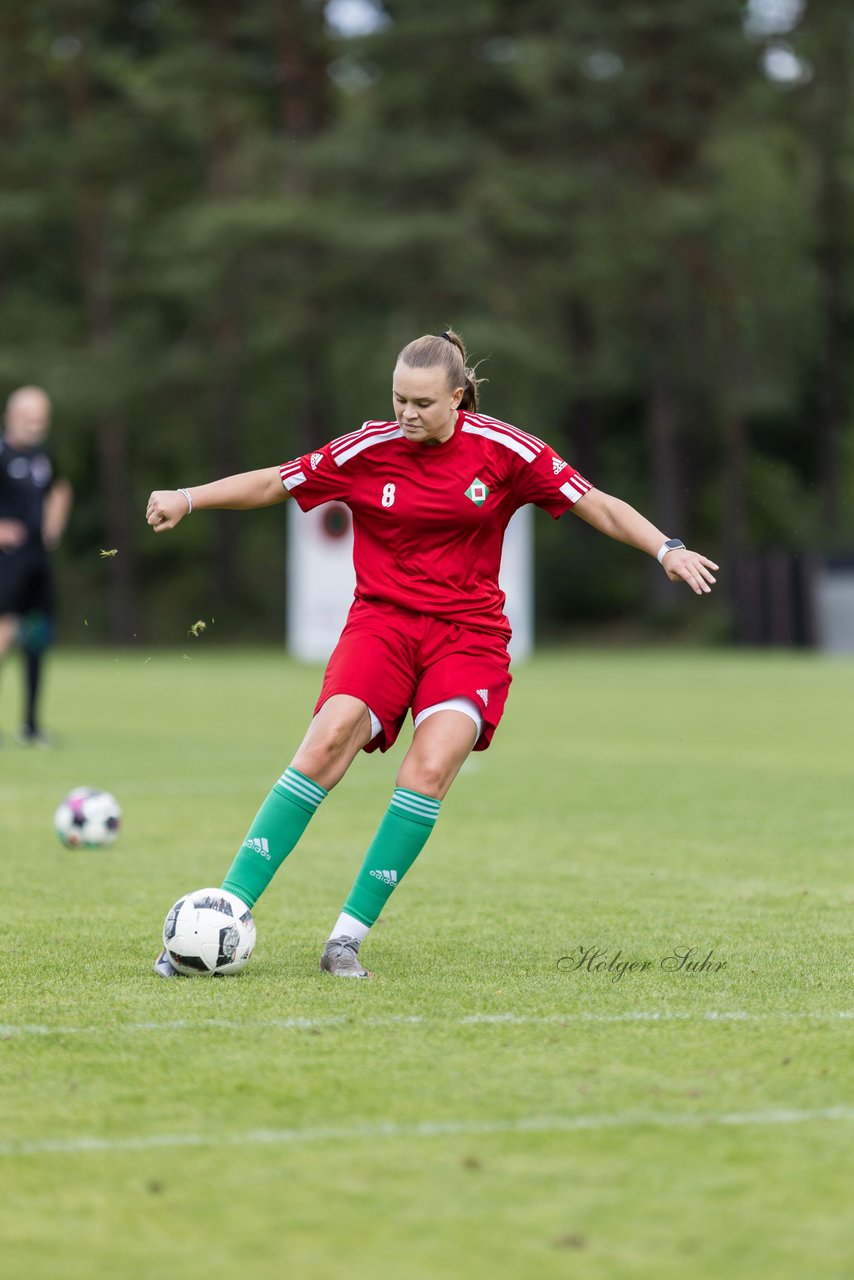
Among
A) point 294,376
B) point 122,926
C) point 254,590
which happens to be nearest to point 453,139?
point 294,376

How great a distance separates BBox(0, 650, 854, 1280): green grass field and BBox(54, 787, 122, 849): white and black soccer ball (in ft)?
0.41

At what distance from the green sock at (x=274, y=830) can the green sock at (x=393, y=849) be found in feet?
0.74

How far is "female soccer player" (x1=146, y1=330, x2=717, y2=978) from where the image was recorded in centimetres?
573

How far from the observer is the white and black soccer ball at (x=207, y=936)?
5.57 metres

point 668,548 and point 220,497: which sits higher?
point 220,497

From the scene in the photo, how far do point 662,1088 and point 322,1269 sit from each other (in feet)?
4.37

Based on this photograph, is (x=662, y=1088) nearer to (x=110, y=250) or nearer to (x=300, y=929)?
(x=300, y=929)

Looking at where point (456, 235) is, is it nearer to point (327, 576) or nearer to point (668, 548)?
point (327, 576)

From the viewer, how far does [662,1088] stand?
14.0 ft

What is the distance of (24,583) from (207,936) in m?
9.08

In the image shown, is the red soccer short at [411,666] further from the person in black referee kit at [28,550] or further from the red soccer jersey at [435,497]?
the person in black referee kit at [28,550]

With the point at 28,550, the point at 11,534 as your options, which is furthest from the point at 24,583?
the point at 11,534

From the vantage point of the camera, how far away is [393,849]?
5.75m

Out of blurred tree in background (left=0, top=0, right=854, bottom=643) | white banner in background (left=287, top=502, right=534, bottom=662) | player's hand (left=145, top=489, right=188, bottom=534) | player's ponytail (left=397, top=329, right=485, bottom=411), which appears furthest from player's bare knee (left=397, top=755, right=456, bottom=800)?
blurred tree in background (left=0, top=0, right=854, bottom=643)
